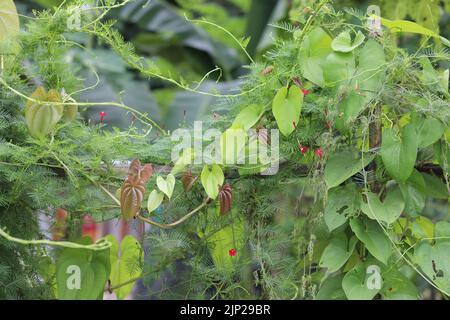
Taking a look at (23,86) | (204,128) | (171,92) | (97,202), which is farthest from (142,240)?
(171,92)

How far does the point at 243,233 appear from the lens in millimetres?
1221

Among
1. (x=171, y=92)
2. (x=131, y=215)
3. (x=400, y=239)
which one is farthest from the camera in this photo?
(x=171, y=92)

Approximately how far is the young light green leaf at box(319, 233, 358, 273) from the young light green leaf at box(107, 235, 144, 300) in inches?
13.9

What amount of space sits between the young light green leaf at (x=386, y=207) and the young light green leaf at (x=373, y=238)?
1.3 inches

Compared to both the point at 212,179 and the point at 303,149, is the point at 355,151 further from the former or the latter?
the point at 212,179

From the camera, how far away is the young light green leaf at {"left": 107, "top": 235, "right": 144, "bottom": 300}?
1.27 m

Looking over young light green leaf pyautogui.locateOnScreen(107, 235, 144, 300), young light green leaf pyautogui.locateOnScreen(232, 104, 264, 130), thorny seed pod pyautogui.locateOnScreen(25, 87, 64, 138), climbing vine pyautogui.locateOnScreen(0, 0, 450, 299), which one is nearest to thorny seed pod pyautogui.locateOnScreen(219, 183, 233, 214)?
climbing vine pyautogui.locateOnScreen(0, 0, 450, 299)

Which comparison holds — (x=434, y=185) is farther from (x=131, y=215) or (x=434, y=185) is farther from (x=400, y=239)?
(x=131, y=215)

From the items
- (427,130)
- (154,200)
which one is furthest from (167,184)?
(427,130)

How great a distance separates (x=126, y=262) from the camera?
4.29 feet

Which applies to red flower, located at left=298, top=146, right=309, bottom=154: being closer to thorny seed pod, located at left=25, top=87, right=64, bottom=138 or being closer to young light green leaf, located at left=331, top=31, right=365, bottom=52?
young light green leaf, located at left=331, top=31, right=365, bottom=52

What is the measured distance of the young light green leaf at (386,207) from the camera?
1.10 metres

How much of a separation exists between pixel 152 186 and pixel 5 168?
0.26 metres

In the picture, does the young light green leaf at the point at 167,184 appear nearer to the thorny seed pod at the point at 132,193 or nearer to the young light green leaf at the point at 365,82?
the thorny seed pod at the point at 132,193
